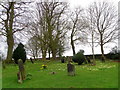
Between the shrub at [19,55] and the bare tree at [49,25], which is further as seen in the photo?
the bare tree at [49,25]

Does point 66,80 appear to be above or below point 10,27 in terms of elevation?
below

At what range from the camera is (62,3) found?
36.0 meters

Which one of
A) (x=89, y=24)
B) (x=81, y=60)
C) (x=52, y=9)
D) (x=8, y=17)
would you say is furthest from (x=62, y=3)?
(x=81, y=60)

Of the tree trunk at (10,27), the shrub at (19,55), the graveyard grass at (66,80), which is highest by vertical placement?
the tree trunk at (10,27)

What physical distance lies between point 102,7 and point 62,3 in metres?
9.76

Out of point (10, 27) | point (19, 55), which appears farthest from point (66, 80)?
point (10, 27)

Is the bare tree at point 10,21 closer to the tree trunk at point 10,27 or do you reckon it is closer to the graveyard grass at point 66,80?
the tree trunk at point 10,27

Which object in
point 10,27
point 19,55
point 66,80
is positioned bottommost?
point 66,80

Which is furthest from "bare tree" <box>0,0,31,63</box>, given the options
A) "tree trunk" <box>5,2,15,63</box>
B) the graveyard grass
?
the graveyard grass

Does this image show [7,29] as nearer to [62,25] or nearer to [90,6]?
[62,25]

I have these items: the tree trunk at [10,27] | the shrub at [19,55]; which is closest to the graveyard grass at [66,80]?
the shrub at [19,55]

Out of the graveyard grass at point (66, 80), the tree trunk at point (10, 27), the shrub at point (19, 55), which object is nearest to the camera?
the graveyard grass at point (66, 80)

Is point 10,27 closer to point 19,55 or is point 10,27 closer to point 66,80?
point 19,55

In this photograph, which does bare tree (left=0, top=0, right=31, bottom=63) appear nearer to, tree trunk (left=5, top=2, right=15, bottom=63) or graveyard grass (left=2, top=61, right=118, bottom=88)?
tree trunk (left=5, top=2, right=15, bottom=63)
